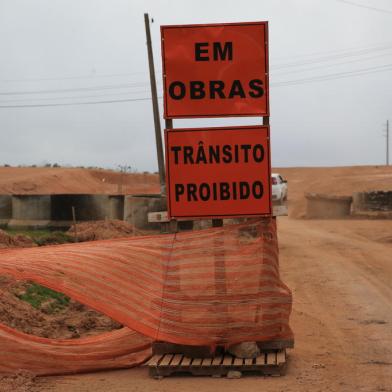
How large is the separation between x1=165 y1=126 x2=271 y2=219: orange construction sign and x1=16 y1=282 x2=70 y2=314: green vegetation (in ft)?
13.5

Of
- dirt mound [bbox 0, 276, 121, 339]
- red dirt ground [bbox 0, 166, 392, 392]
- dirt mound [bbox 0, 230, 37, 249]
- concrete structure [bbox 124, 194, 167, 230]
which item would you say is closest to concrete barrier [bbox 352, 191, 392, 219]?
red dirt ground [bbox 0, 166, 392, 392]

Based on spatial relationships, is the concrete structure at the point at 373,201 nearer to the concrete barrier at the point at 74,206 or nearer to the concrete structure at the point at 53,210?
the concrete structure at the point at 53,210

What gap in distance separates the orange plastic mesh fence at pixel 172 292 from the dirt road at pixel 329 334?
14.0 inches

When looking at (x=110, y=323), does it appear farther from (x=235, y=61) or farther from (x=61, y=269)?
(x=235, y=61)

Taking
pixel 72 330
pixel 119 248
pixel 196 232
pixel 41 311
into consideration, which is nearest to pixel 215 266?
pixel 196 232

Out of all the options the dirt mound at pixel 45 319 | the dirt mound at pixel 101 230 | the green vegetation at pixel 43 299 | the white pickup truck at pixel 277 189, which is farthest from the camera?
the white pickup truck at pixel 277 189

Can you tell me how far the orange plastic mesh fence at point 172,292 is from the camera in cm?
705

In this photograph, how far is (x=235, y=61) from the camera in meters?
7.42

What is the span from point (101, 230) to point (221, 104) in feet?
Answer: 37.1

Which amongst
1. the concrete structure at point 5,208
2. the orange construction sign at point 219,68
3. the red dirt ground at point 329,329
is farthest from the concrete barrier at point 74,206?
the orange construction sign at point 219,68

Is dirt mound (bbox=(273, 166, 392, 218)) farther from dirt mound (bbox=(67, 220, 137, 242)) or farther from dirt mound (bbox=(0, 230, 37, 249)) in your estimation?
dirt mound (bbox=(0, 230, 37, 249))

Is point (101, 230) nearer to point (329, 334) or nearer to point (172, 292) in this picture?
point (329, 334)

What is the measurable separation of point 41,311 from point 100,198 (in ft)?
37.6

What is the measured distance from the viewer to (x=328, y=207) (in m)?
30.5
